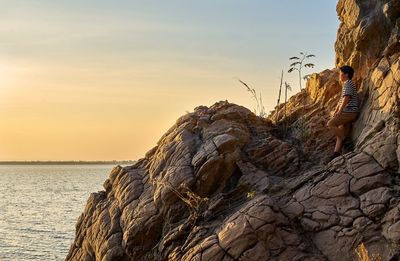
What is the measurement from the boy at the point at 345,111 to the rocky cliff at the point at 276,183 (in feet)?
0.98

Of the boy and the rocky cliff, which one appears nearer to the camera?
the rocky cliff

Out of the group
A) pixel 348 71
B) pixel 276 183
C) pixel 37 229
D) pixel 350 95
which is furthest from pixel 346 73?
pixel 37 229

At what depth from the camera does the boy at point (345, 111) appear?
1573 cm

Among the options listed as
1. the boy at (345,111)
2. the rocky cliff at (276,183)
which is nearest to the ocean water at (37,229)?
the rocky cliff at (276,183)

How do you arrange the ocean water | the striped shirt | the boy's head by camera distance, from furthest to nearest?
the ocean water
the boy's head
the striped shirt

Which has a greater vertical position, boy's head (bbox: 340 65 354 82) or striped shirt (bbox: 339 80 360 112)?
boy's head (bbox: 340 65 354 82)

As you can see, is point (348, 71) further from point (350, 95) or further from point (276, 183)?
point (276, 183)

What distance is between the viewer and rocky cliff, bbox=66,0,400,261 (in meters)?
12.8

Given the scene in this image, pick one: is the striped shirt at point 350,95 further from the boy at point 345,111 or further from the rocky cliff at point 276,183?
the rocky cliff at point 276,183

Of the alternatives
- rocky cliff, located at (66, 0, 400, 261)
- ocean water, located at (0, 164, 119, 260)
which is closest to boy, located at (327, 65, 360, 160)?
rocky cliff, located at (66, 0, 400, 261)

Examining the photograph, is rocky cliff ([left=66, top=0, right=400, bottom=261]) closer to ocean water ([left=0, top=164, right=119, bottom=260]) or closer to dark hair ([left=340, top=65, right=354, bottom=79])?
dark hair ([left=340, top=65, right=354, bottom=79])

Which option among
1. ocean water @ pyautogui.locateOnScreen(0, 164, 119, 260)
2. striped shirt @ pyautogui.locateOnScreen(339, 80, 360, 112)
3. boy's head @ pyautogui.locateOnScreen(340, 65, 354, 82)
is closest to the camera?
striped shirt @ pyautogui.locateOnScreen(339, 80, 360, 112)

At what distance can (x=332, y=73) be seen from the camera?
60.4 ft

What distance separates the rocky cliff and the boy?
0.30m
